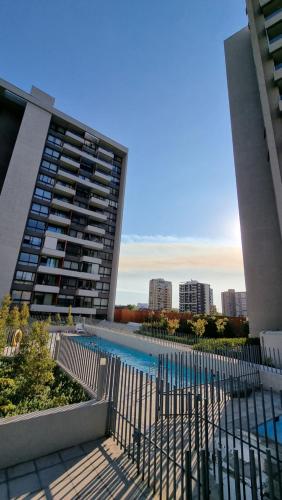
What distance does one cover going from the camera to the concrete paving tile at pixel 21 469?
363 centimetres

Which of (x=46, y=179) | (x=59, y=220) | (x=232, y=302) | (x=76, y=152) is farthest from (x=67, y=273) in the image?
(x=232, y=302)

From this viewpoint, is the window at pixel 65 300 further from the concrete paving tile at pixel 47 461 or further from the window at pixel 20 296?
the concrete paving tile at pixel 47 461

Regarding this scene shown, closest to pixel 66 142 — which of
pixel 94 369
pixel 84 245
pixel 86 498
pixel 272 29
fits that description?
pixel 84 245

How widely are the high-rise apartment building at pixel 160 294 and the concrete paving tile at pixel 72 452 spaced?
10134 cm

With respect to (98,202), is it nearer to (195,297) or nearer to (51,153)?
(51,153)

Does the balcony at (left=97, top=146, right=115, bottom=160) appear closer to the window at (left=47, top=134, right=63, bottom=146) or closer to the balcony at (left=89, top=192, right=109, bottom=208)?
the window at (left=47, top=134, right=63, bottom=146)

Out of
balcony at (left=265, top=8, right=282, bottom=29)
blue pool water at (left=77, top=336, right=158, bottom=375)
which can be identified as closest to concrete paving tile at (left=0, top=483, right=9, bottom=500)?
blue pool water at (left=77, top=336, right=158, bottom=375)

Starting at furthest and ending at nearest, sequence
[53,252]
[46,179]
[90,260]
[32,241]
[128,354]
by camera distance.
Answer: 1. [90,260]
2. [46,179]
3. [53,252]
4. [32,241]
5. [128,354]

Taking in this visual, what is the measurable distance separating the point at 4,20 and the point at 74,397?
72.4 ft

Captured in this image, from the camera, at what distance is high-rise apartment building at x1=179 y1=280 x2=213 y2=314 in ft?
321

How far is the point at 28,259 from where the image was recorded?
28.2m

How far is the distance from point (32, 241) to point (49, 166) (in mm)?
11828

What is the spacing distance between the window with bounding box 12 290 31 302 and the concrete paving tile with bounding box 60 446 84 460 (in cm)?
2555

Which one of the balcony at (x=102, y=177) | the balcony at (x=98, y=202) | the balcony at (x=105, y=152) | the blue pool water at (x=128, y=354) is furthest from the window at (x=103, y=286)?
the balcony at (x=105, y=152)
